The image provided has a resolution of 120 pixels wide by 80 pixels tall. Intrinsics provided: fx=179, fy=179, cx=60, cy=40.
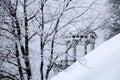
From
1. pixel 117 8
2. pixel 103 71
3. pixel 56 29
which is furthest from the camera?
pixel 117 8

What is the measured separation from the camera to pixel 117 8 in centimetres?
2269

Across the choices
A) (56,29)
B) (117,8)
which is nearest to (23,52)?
(56,29)

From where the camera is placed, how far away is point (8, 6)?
6.25 metres

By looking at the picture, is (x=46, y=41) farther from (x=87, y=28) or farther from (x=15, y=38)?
(x=87, y=28)

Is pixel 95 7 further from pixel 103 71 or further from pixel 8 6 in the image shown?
pixel 103 71

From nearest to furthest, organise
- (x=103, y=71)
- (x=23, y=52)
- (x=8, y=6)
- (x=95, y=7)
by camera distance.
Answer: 1. (x=103, y=71)
2. (x=8, y=6)
3. (x=23, y=52)
4. (x=95, y=7)

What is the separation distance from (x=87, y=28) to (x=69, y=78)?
528cm

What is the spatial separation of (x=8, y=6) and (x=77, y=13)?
2.85m

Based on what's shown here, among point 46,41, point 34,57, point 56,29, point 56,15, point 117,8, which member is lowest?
point 34,57

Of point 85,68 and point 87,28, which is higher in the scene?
point 87,28

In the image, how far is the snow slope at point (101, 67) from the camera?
2.65 m

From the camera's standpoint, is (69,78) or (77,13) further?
(77,13)

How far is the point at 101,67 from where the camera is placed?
2.79m

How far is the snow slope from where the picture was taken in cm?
265
